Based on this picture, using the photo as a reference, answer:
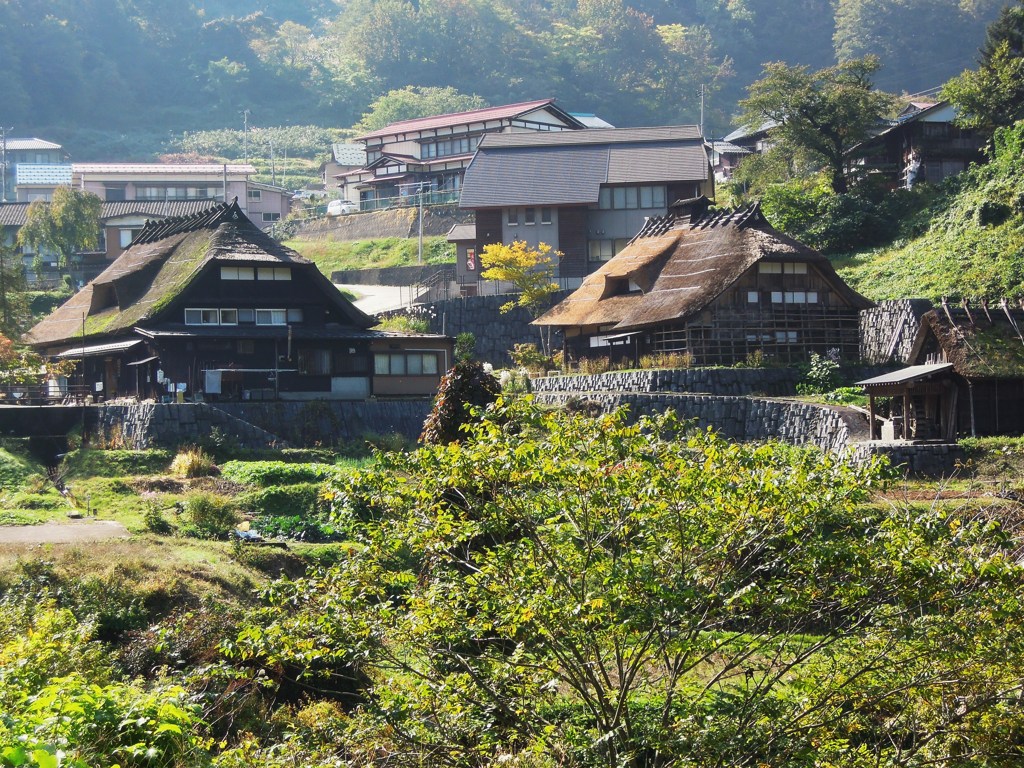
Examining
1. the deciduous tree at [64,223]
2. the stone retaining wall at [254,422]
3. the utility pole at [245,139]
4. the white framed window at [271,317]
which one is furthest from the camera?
the utility pole at [245,139]

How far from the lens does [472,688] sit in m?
12.2

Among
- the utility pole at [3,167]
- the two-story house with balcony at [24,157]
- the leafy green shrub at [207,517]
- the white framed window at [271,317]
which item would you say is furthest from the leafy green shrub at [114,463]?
the utility pole at [3,167]

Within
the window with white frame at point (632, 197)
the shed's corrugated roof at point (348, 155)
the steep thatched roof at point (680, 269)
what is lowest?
the steep thatched roof at point (680, 269)

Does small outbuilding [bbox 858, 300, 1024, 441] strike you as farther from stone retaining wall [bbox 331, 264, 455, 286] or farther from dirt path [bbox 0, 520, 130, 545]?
stone retaining wall [bbox 331, 264, 455, 286]

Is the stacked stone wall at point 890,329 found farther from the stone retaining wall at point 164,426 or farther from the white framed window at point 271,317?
the stone retaining wall at point 164,426

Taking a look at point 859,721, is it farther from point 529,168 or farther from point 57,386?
point 529,168

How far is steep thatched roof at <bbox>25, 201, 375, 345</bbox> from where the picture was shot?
133 feet

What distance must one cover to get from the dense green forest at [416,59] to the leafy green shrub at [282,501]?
87592mm

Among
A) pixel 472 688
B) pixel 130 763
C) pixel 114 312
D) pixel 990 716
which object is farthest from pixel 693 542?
pixel 114 312

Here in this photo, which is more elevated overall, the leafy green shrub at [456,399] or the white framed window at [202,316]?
the white framed window at [202,316]

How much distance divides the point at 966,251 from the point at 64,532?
105ft

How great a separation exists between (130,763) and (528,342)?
126 ft

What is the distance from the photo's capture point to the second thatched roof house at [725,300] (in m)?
39.0

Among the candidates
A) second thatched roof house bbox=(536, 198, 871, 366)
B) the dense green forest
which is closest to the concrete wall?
second thatched roof house bbox=(536, 198, 871, 366)
